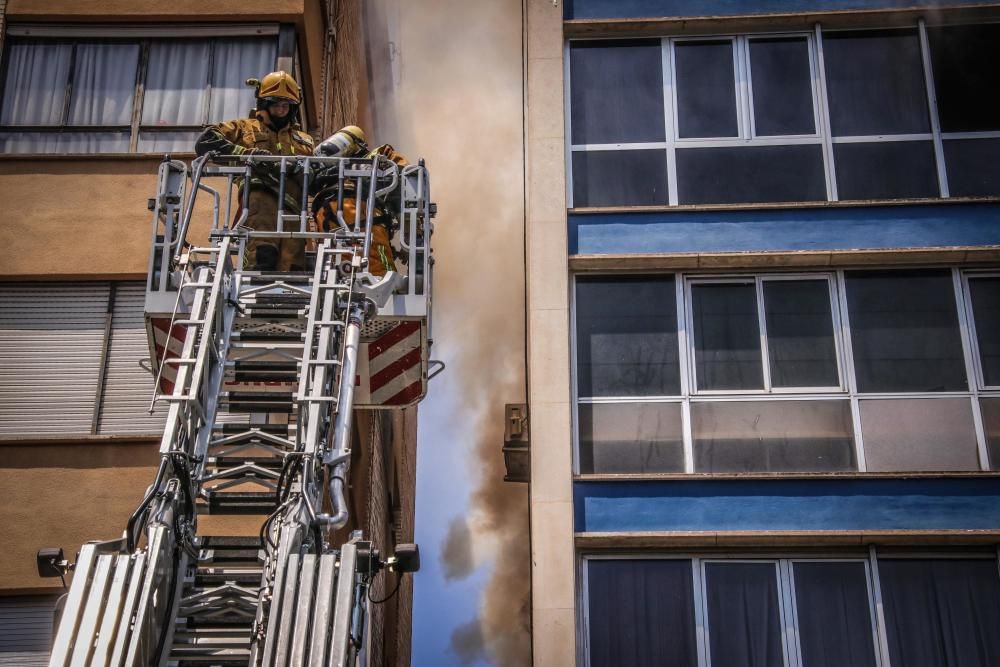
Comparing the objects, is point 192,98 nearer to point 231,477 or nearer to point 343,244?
point 343,244

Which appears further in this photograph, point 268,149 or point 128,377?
point 128,377

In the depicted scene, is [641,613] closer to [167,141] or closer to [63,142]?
[167,141]

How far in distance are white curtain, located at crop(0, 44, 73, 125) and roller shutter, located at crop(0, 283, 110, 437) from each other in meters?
2.09

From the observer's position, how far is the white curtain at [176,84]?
13.1 metres

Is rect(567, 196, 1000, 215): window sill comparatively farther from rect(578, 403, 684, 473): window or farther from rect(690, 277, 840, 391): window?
rect(578, 403, 684, 473): window

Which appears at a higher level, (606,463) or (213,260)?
(213,260)

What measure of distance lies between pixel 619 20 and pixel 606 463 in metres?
4.86

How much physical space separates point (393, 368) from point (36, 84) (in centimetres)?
611

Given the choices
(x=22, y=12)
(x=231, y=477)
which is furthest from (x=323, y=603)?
(x=22, y=12)

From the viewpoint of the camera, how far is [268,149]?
10461 millimetres

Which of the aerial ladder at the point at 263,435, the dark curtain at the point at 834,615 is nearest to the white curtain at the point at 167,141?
the aerial ladder at the point at 263,435

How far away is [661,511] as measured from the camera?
10664mm

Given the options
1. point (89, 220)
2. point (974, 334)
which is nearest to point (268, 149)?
point (89, 220)

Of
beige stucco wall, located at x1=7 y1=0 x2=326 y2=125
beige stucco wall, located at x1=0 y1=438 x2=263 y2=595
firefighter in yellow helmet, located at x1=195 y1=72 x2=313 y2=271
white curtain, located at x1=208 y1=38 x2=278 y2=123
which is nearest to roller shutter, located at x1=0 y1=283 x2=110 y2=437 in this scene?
beige stucco wall, located at x1=0 y1=438 x2=263 y2=595
